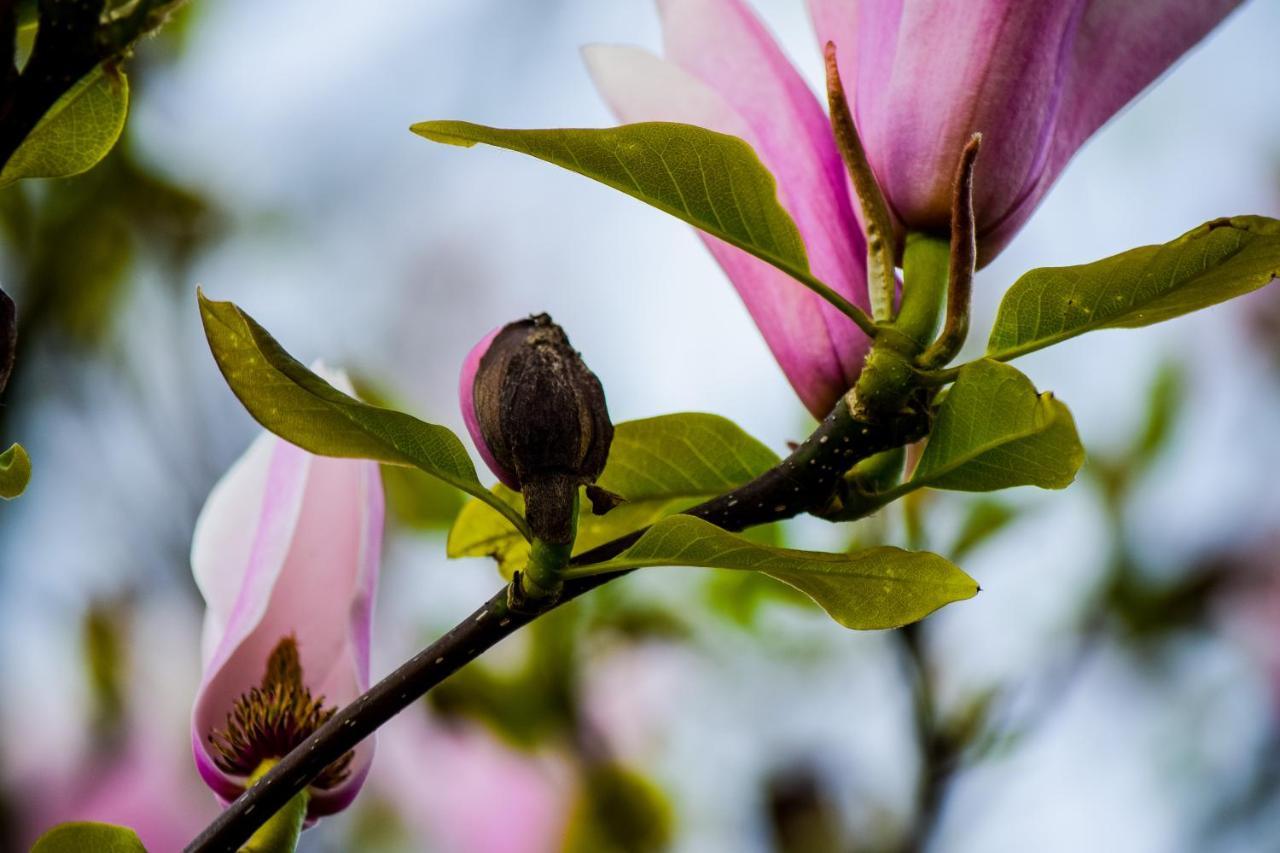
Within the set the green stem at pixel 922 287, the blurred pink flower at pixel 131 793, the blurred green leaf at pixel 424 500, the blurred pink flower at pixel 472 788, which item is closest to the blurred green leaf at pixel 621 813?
the blurred pink flower at pixel 472 788

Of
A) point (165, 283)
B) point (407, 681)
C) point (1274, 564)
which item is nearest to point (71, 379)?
point (165, 283)

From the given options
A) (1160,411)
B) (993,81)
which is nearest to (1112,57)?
(993,81)

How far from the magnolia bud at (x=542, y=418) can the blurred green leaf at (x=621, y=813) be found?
563 mm

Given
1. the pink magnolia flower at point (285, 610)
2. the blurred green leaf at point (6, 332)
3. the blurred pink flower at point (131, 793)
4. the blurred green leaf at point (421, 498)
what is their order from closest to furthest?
the blurred green leaf at point (6, 332), the pink magnolia flower at point (285, 610), the blurred green leaf at point (421, 498), the blurred pink flower at point (131, 793)

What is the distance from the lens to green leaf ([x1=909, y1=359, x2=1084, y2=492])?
0.32 meters

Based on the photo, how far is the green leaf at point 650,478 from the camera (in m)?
0.38

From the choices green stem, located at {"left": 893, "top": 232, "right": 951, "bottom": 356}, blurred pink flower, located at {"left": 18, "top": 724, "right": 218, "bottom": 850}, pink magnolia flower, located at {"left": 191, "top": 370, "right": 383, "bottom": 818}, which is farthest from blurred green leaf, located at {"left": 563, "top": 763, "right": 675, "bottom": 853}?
green stem, located at {"left": 893, "top": 232, "right": 951, "bottom": 356}

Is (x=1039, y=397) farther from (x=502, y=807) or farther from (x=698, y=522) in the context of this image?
(x=502, y=807)

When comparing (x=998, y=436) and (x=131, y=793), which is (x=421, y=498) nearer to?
(x=131, y=793)

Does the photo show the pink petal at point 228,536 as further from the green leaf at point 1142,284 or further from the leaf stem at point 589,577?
the green leaf at point 1142,284

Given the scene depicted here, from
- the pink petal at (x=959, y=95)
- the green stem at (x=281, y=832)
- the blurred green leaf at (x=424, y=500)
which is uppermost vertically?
the pink petal at (x=959, y=95)

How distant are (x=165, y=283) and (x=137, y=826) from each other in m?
0.42

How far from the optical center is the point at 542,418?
288 millimetres

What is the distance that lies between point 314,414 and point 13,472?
0.07 m
